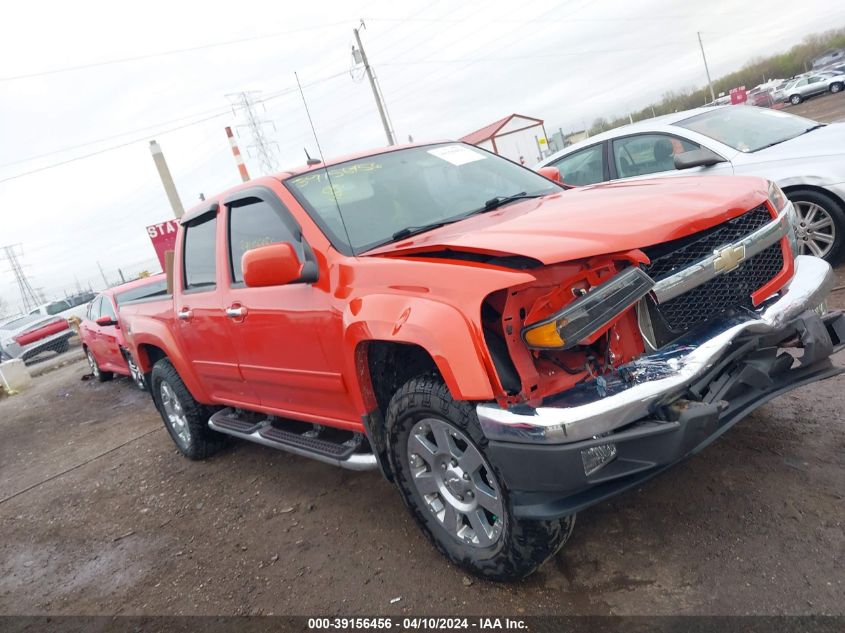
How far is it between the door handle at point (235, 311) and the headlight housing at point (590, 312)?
1999 mm

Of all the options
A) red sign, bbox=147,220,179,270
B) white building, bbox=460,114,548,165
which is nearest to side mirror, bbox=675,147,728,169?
red sign, bbox=147,220,179,270

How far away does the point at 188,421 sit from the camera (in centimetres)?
504

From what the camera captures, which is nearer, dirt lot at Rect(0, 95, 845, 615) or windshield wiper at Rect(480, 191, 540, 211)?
dirt lot at Rect(0, 95, 845, 615)

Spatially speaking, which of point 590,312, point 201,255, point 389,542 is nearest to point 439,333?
point 590,312

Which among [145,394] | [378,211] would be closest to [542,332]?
[378,211]

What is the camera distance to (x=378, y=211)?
3.26m

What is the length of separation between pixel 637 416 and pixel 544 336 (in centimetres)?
40

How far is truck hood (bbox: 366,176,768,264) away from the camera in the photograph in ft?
7.22

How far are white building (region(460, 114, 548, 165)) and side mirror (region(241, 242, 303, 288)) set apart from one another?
3478 centimetres

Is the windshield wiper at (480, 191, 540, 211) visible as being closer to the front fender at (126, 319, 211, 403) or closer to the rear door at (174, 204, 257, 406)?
the rear door at (174, 204, 257, 406)

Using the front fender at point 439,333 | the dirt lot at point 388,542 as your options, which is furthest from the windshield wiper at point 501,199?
the dirt lot at point 388,542

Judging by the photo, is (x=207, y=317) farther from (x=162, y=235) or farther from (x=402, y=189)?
(x=162, y=235)

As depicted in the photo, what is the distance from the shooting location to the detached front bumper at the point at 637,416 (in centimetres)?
206

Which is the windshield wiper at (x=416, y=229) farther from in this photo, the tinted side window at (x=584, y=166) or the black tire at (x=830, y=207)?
the tinted side window at (x=584, y=166)
